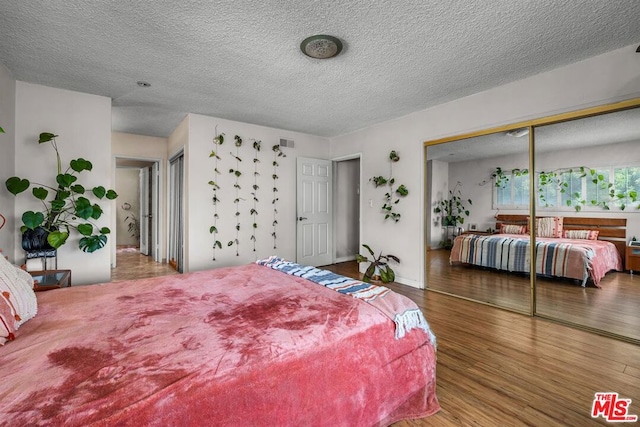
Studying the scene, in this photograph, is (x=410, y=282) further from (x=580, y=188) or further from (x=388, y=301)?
(x=388, y=301)

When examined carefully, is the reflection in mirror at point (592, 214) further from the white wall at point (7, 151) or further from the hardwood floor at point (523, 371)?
the white wall at point (7, 151)

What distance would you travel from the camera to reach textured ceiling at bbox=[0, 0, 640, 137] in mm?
1937

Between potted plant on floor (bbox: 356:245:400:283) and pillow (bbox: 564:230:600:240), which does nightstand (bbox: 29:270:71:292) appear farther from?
pillow (bbox: 564:230:600:240)

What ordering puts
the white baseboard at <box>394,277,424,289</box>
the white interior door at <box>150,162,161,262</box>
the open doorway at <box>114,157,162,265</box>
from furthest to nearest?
the open doorway at <box>114,157,162,265</box>, the white interior door at <box>150,162,161,262</box>, the white baseboard at <box>394,277,424,289</box>

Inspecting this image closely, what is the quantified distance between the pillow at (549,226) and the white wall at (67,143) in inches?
195

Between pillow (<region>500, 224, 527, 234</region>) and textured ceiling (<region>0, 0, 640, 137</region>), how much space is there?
5.30ft

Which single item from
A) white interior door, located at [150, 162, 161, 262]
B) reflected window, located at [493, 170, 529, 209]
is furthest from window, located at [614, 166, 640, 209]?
white interior door, located at [150, 162, 161, 262]

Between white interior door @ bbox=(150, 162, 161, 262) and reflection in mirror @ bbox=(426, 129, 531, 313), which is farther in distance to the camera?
white interior door @ bbox=(150, 162, 161, 262)

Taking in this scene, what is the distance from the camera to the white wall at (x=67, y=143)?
121 inches

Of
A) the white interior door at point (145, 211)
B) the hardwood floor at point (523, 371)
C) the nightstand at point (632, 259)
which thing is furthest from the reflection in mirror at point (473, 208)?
the white interior door at point (145, 211)

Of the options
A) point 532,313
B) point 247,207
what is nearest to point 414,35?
point 532,313

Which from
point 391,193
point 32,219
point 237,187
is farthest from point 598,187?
point 32,219

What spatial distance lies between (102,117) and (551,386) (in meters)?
4.90

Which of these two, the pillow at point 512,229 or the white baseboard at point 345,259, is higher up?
the pillow at point 512,229
